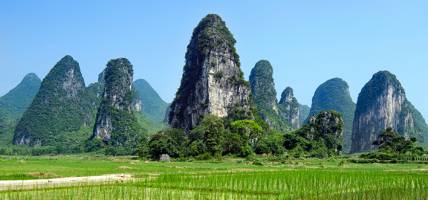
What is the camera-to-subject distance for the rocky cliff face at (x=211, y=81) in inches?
2441

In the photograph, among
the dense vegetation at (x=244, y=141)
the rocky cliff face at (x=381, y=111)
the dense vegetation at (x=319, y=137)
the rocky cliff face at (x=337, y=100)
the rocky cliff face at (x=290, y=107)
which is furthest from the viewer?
the rocky cliff face at (x=337, y=100)

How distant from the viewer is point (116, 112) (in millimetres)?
73500

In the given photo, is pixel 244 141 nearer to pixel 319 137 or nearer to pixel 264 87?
pixel 319 137

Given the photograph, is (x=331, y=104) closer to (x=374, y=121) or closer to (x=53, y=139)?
(x=374, y=121)

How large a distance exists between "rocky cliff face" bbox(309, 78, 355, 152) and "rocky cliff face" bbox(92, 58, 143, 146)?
4320 centimetres

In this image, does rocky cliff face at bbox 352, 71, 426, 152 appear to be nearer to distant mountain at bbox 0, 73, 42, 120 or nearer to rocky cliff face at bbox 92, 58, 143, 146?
rocky cliff face at bbox 92, 58, 143, 146

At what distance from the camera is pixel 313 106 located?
107 m

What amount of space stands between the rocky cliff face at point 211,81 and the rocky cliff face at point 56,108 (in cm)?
2385

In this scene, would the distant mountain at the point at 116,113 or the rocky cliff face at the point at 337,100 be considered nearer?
the distant mountain at the point at 116,113

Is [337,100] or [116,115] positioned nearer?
[116,115]

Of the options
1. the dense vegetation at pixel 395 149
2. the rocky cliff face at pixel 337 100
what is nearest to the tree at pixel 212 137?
the dense vegetation at pixel 395 149

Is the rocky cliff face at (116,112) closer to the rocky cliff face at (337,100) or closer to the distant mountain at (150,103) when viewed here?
the rocky cliff face at (337,100)

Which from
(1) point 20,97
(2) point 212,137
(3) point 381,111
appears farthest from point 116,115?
(1) point 20,97

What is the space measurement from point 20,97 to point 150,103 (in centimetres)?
3620
